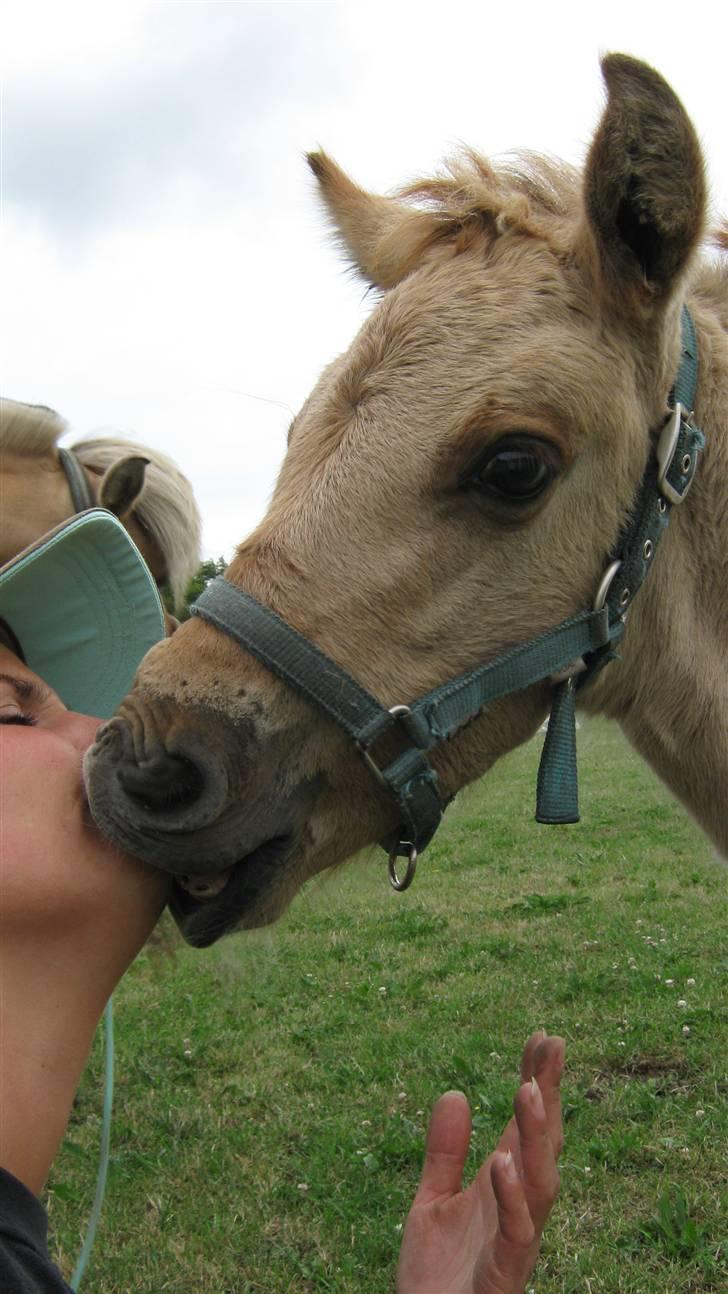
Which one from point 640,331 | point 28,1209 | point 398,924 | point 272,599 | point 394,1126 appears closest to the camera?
point 28,1209

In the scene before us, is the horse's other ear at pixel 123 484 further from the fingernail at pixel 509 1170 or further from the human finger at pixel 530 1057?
the fingernail at pixel 509 1170

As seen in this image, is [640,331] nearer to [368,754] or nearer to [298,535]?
[298,535]

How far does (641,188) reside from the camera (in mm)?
1927

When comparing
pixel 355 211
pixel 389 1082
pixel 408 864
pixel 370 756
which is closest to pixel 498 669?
pixel 370 756

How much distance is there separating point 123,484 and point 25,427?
26cm

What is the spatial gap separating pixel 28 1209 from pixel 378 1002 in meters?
4.65

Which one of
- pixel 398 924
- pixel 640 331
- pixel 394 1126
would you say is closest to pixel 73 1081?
pixel 640 331

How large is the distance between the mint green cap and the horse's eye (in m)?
0.78

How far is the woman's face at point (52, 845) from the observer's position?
160cm

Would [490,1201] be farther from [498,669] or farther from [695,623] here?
[695,623]

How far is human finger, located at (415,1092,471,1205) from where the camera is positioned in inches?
70.4

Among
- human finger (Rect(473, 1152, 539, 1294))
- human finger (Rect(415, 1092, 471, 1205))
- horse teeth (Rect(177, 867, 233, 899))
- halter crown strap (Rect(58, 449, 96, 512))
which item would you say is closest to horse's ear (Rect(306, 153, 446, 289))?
halter crown strap (Rect(58, 449, 96, 512))

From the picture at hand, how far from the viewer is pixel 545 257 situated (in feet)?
6.82

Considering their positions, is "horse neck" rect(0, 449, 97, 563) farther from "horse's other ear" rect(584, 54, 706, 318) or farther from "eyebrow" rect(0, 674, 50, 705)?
"horse's other ear" rect(584, 54, 706, 318)
